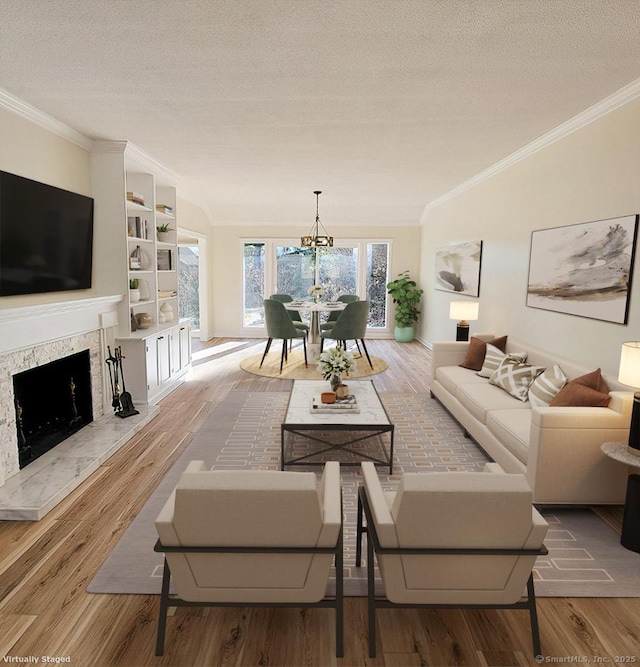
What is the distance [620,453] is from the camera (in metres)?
2.63

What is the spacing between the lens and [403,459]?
376cm

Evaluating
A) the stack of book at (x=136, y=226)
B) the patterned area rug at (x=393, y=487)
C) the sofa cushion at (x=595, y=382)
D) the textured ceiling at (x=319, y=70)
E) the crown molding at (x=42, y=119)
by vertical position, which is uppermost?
the textured ceiling at (x=319, y=70)

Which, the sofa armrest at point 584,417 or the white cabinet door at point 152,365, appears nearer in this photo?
the sofa armrest at point 584,417

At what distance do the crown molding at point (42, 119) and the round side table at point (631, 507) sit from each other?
4503 mm

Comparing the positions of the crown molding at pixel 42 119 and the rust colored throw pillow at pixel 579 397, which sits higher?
the crown molding at pixel 42 119

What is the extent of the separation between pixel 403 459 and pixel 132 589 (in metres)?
2.21

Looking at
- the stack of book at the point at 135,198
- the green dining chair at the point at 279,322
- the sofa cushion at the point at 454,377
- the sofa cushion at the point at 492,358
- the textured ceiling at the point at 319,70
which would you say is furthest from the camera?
the green dining chair at the point at 279,322

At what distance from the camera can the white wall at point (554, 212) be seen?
3.29 metres

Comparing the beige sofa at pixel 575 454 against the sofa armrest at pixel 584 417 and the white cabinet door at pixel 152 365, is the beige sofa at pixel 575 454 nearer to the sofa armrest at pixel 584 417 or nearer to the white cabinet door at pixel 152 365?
the sofa armrest at pixel 584 417

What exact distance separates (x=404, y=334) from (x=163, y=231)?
515cm

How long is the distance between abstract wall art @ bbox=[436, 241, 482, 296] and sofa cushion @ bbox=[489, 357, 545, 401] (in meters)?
2.05

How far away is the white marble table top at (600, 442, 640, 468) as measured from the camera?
2.52 m

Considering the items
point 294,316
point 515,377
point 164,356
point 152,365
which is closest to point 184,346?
point 164,356

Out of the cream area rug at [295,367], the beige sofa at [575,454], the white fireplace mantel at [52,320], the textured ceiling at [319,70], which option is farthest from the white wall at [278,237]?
the beige sofa at [575,454]
